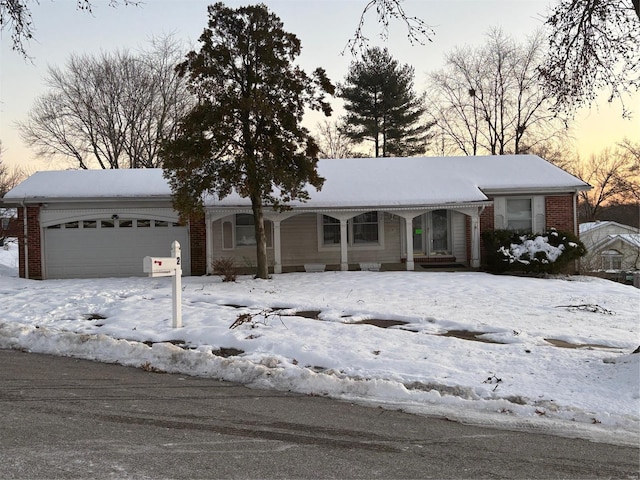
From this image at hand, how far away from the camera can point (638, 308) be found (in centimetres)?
1169

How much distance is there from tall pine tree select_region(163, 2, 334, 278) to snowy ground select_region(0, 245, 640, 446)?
3098mm

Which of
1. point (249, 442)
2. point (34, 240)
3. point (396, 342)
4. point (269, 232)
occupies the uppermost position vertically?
point (269, 232)

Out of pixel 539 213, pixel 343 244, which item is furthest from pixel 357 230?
pixel 539 213

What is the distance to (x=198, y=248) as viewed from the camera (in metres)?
→ 18.5

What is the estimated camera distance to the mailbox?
8.09m

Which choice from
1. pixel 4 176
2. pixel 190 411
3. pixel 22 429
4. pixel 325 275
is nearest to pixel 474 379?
pixel 190 411

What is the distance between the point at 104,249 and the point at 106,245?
15 cm

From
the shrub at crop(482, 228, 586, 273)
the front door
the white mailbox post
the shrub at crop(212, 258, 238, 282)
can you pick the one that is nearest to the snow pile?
the shrub at crop(482, 228, 586, 273)

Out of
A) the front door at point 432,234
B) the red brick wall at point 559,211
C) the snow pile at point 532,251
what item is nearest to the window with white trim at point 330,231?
the front door at point 432,234

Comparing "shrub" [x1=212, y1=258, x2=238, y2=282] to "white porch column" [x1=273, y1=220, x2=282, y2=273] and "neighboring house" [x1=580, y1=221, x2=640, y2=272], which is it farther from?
"neighboring house" [x1=580, y1=221, x2=640, y2=272]

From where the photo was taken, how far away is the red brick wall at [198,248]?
18438mm

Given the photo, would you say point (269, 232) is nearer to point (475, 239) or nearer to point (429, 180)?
point (429, 180)

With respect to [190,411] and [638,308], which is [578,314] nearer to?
[638,308]

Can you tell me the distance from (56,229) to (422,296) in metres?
12.6
